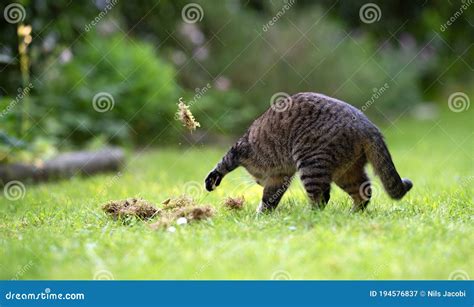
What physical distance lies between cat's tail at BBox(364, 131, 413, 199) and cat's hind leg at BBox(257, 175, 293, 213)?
0.94 m

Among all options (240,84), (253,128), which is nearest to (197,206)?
(253,128)

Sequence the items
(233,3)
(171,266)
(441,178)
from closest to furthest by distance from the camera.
A: 1. (171,266)
2. (441,178)
3. (233,3)

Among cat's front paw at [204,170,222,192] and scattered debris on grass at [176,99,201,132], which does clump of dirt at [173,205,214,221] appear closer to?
cat's front paw at [204,170,222,192]

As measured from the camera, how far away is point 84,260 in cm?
430

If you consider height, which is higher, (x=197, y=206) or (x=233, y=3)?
(x=233, y=3)

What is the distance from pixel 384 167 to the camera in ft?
18.0

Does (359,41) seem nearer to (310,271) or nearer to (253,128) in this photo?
(253,128)

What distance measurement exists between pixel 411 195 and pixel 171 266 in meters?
3.54

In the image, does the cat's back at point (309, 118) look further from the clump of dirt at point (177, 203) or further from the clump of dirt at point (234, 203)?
the clump of dirt at point (177, 203)

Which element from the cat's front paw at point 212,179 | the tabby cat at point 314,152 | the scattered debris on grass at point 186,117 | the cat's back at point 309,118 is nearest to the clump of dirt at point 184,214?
the cat's front paw at point 212,179

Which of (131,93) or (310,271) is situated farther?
(131,93)

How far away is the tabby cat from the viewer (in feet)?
18.1

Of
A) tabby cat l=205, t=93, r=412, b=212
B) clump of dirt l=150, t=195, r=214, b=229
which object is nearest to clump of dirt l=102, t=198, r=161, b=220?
clump of dirt l=150, t=195, r=214, b=229
